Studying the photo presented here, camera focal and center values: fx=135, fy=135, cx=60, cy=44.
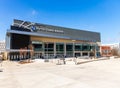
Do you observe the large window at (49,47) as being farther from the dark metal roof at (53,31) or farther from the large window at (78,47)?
the large window at (78,47)

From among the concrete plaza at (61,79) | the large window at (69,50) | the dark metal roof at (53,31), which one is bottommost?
the concrete plaza at (61,79)

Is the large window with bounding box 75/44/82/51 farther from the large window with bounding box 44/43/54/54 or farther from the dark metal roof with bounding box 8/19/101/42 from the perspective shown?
the large window with bounding box 44/43/54/54

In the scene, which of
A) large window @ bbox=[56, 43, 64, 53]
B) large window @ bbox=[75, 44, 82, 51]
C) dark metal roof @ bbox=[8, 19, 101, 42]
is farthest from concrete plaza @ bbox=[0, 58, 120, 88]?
large window @ bbox=[75, 44, 82, 51]

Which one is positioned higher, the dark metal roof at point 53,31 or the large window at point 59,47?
the dark metal roof at point 53,31

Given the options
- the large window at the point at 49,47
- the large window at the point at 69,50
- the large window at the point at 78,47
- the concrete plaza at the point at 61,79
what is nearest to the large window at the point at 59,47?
the large window at the point at 49,47

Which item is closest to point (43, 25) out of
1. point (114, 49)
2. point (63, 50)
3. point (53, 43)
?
point (53, 43)

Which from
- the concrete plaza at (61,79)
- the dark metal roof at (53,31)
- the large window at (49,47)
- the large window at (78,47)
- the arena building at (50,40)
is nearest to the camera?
the concrete plaza at (61,79)

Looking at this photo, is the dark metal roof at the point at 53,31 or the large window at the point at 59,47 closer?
the dark metal roof at the point at 53,31

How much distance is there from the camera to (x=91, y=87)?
33.7ft

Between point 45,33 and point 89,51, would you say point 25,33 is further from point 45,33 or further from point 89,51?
point 89,51

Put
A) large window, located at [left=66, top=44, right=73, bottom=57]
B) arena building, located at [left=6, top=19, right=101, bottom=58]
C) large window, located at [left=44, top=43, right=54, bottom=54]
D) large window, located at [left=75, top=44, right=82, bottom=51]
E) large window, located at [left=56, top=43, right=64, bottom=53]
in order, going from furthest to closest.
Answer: large window, located at [left=75, top=44, right=82, bottom=51]
large window, located at [left=66, top=44, right=73, bottom=57]
large window, located at [left=56, top=43, right=64, bottom=53]
large window, located at [left=44, top=43, right=54, bottom=54]
arena building, located at [left=6, top=19, right=101, bottom=58]

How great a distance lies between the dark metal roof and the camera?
48.9 m

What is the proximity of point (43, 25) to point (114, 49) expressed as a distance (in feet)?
138

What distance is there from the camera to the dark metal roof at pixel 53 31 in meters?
48.9
